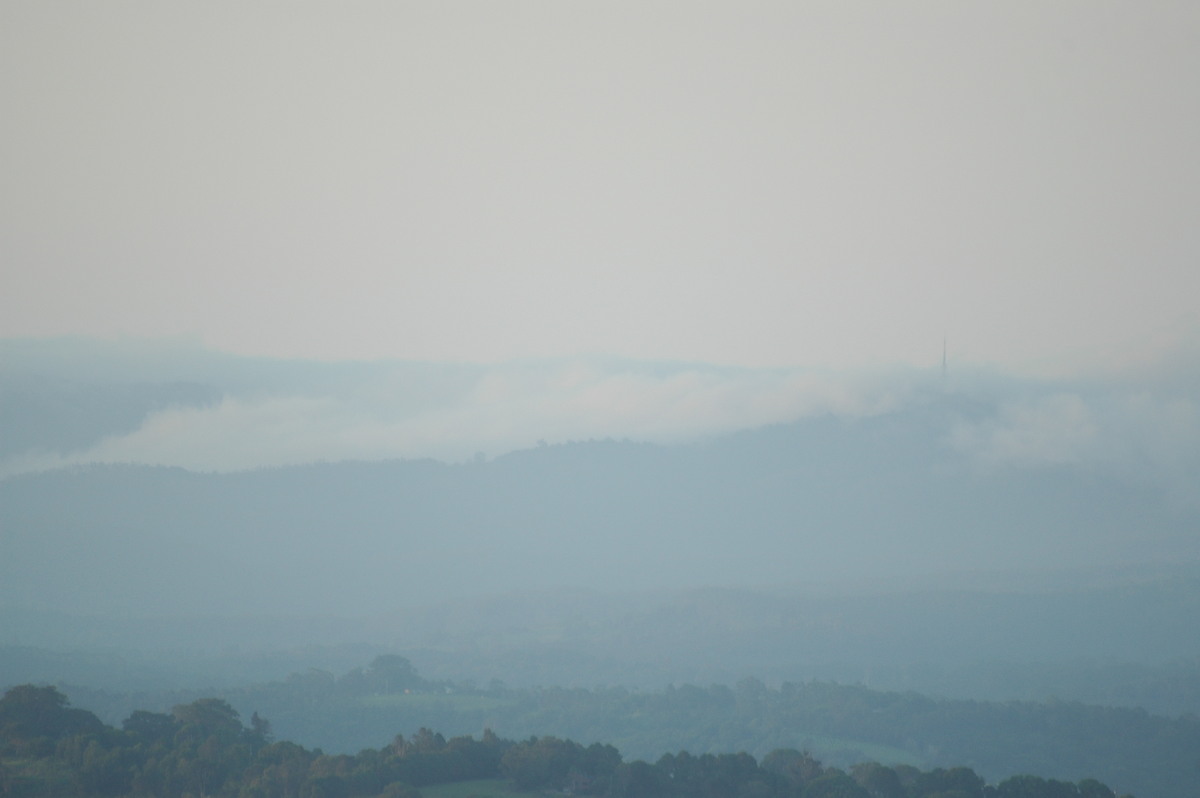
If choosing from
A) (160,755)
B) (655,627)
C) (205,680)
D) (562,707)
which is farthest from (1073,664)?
(160,755)

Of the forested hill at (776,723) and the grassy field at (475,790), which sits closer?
the grassy field at (475,790)

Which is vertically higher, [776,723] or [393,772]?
[393,772]

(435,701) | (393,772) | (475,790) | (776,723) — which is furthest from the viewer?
(435,701)

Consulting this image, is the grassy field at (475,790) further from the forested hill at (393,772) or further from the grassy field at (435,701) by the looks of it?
the grassy field at (435,701)

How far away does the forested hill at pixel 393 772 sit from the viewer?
147 feet

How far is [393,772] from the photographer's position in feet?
150

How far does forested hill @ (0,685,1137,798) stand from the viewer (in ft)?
147

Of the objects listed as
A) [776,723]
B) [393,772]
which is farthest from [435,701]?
[393,772]

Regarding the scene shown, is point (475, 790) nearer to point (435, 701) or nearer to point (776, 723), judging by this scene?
point (435, 701)

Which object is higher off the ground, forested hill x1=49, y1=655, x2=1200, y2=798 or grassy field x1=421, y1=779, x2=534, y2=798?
grassy field x1=421, y1=779, x2=534, y2=798

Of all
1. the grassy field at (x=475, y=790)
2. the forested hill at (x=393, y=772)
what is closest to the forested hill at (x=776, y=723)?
the forested hill at (x=393, y=772)

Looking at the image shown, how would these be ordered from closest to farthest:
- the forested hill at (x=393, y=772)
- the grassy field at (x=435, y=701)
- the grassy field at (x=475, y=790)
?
1. the forested hill at (x=393, y=772)
2. the grassy field at (x=475, y=790)
3. the grassy field at (x=435, y=701)

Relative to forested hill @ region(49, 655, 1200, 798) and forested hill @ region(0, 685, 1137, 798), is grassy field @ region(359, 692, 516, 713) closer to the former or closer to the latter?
forested hill @ region(49, 655, 1200, 798)

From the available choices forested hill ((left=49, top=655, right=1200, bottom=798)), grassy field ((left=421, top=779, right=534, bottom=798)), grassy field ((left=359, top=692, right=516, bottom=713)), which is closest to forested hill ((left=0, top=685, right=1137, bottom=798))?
grassy field ((left=421, top=779, right=534, bottom=798))
